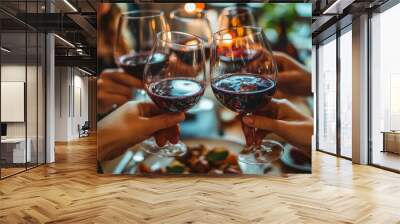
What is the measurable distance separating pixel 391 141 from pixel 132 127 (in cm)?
473

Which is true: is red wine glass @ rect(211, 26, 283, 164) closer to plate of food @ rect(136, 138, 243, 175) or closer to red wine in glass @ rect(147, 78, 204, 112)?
plate of food @ rect(136, 138, 243, 175)

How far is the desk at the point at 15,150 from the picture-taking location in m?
6.24

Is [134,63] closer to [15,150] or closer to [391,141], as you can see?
[15,150]

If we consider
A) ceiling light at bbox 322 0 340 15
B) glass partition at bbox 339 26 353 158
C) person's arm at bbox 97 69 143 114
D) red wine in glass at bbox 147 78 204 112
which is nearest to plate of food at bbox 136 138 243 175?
red wine in glass at bbox 147 78 204 112

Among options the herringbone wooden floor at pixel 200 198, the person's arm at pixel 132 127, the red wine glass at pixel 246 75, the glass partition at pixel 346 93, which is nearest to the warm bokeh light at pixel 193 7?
the red wine glass at pixel 246 75

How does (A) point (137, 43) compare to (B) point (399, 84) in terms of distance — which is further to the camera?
(B) point (399, 84)

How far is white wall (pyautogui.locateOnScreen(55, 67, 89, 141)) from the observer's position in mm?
14664

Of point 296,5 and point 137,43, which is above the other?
point 296,5

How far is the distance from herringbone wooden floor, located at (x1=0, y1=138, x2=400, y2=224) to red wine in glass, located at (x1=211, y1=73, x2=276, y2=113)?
1.17 metres

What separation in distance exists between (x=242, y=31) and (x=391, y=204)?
300 cm

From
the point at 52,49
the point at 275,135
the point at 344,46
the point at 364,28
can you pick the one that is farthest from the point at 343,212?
the point at 52,49

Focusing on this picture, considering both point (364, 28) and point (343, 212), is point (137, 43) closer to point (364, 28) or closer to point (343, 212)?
point (343, 212)

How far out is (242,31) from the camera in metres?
5.49

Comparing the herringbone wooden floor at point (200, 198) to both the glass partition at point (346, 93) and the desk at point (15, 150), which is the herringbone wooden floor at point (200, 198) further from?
the glass partition at point (346, 93)
